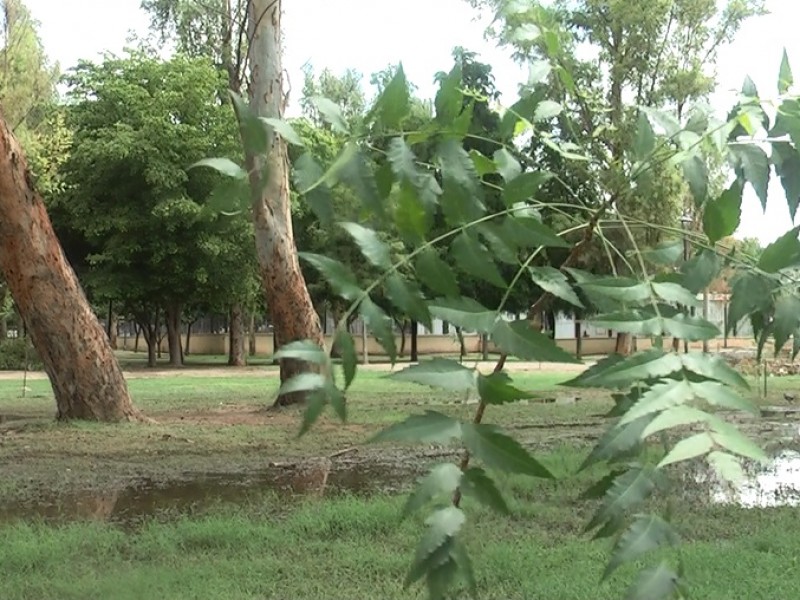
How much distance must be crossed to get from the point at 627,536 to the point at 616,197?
40 cm

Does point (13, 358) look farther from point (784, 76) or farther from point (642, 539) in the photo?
point (642, 539)

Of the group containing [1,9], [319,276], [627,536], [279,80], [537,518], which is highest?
[1,9]

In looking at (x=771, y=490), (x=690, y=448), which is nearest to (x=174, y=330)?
(x=771, y=490)

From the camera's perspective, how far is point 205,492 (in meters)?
6.95

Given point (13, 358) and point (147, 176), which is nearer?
point (147, 176)

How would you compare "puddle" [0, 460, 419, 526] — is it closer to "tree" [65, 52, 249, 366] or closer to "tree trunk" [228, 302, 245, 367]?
"tree" [65, 52, 249, 366]

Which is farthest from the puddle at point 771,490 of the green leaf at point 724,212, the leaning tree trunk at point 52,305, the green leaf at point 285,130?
the leaning tree trunk at point 52,305

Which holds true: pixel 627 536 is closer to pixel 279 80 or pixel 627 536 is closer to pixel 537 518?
pixel 537 518

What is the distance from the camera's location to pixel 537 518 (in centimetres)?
548

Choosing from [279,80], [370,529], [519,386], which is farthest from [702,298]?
[279,80]

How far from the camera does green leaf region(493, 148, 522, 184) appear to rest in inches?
39.5

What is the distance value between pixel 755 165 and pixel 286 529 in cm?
451

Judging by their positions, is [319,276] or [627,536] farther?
[319,276]

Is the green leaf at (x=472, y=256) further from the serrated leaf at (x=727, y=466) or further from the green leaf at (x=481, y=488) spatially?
the serrated leaf at (x=727, y=466)
